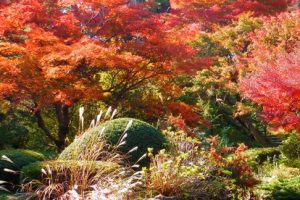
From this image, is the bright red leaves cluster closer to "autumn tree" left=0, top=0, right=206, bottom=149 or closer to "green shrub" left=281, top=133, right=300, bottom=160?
"autumn tree" left=0, top=0, right=206, bottom=149

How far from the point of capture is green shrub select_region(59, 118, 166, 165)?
24.8 feet

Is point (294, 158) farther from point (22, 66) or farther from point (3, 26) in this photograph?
point (3, 26)

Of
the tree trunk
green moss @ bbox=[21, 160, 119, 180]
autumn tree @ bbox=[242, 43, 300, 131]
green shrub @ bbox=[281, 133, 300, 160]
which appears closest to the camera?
green moss @ bbox=[21, 160, 119, 180]

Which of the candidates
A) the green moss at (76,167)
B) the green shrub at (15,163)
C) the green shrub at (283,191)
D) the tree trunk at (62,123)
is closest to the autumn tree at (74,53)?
the tree trunk at (62,123)

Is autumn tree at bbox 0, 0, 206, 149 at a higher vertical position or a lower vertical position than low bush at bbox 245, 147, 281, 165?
higher

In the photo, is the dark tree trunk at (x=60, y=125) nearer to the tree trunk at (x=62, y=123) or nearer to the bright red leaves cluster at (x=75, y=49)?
the tree trunk at (x=62, y=123)

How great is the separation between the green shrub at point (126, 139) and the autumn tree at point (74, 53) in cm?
314

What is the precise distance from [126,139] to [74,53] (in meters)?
3.63

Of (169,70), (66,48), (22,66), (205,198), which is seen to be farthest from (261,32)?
(205,198)

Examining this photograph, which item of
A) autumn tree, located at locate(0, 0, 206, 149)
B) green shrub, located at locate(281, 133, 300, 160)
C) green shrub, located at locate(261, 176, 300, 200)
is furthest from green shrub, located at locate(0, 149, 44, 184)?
green shrub, located at locate(281, 133, 300, 160)

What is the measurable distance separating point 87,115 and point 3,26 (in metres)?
3.92

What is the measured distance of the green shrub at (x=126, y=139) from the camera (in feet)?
24.8

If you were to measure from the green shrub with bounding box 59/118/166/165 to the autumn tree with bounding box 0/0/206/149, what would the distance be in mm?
3139

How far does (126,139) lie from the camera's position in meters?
7.91
